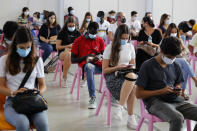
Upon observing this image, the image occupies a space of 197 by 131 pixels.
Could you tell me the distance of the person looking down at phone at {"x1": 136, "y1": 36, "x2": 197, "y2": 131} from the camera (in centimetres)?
271

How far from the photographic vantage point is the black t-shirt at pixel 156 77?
278 centimetres

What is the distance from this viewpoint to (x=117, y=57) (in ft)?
12.7

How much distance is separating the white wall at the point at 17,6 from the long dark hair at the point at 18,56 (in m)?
10.6

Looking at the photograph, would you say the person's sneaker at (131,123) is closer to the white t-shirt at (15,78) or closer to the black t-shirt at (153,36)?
the white t-shirt at (15,78)

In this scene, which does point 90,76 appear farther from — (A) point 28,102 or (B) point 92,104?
(A) point 28,102

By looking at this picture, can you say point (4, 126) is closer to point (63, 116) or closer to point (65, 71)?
point (63, 116)

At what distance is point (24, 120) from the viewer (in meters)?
2.45

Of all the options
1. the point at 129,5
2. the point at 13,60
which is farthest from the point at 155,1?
the point at 13,60

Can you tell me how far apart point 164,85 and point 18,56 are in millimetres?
1248

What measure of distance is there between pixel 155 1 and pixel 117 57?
397 inches

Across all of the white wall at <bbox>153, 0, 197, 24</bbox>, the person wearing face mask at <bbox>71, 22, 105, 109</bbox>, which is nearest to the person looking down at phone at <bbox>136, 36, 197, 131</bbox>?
the person wearing face mask at <bbox>71, 22, 105, 109</bbox>

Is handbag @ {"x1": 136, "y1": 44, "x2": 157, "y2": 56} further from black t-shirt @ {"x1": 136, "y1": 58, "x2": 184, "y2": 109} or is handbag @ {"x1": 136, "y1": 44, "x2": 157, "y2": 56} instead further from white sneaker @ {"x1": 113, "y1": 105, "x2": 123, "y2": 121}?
black t-shirt @ {"x1": 136, "y1": 58, "x2": 184, "y2": 109}

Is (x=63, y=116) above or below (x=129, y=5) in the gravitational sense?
below

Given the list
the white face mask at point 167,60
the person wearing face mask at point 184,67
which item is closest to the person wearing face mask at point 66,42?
the person wearing face mask at point 184,67
